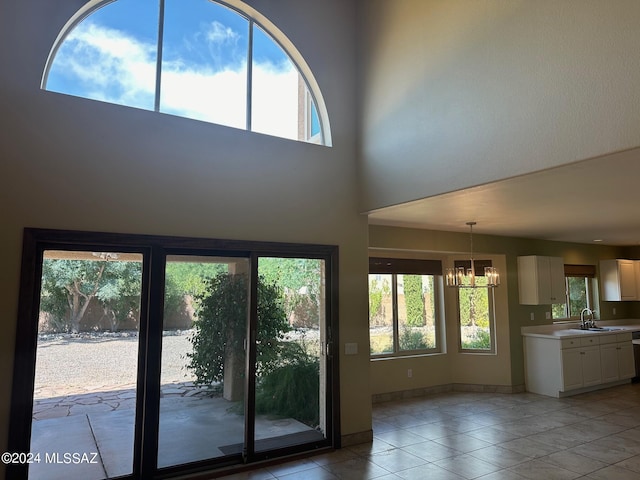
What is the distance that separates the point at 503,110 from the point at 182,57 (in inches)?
110

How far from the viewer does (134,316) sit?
348 cm

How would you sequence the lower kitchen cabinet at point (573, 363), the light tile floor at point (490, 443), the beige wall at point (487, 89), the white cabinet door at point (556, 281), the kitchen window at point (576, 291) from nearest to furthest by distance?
the beige wall at point (487, 89) < the light tile floor at point (490, 443) < the lower kitchen cabinet at point (573, 363) < the white cabinet door at point (556, 281) < the kitchen window at point (576, 291)

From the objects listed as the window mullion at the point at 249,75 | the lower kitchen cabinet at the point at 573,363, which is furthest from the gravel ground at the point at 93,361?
the lower kitchen cabinet at the point at 573,363

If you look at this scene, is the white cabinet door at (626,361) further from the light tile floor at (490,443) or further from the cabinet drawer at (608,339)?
the light tile floor at (490,443)

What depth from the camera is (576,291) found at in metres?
8.11

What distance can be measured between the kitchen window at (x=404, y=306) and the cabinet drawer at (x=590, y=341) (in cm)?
216

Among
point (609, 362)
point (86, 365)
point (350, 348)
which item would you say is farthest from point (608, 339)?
point (86, 365)

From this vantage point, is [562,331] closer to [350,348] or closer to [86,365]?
→ [350,348]

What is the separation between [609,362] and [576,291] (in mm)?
1679

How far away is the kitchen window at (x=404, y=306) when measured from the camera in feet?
20.3

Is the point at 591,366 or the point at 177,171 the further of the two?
the point at 591,366

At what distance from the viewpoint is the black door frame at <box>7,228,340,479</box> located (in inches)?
117

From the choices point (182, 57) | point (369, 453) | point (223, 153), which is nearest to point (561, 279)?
point (369, 453)

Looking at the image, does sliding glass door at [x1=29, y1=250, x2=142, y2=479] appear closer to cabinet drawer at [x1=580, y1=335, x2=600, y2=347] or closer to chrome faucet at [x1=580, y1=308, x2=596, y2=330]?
cabinet drawer at [x1=580, y1=335, x2=600, y2=347]
